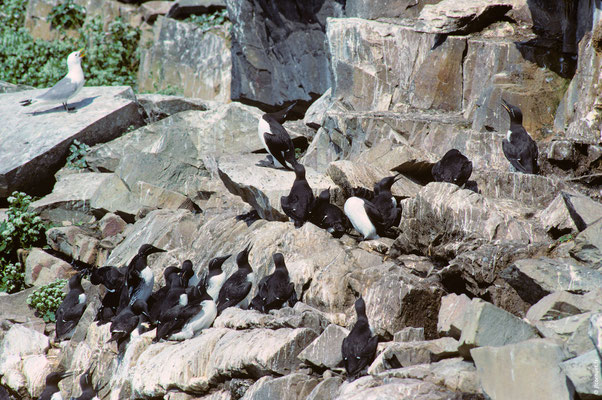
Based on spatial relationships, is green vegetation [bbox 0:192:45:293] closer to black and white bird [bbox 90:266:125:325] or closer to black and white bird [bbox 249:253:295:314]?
black and white bird [bbox 90:266:125:325]

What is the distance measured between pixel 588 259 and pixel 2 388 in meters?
7.86

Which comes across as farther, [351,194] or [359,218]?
[351,194]

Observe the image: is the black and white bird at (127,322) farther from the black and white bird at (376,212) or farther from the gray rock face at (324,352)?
the gray rock face at (324,352)

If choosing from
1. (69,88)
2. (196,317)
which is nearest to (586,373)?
(196,317)

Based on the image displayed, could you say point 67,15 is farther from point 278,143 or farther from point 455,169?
point 455,169

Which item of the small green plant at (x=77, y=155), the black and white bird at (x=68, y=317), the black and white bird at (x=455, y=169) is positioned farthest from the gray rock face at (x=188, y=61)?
the black and white bird at (x=455, y=169)

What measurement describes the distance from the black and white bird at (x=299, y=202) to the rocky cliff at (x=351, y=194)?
0.65 ft

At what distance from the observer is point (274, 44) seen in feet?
60.2

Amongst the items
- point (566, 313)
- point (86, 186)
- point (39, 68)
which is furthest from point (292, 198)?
point (39, 68)

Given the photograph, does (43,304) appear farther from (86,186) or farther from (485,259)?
(485,259)

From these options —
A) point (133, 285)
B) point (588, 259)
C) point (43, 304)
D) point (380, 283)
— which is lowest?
point (43, 304)

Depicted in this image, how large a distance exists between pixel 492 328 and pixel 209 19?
16604mm

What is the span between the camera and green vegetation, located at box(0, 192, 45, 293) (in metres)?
14.2

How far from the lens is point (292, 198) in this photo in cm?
1007
